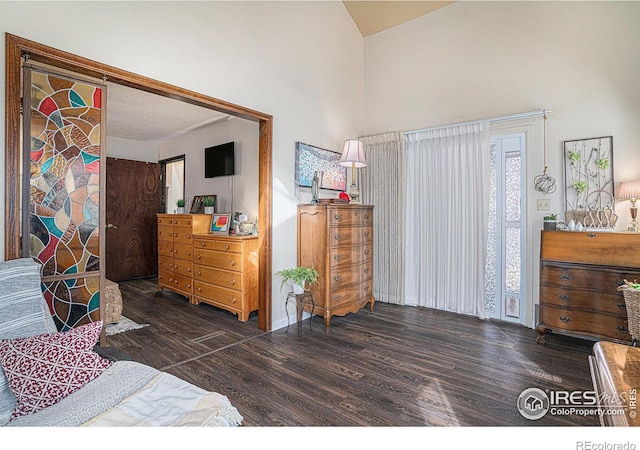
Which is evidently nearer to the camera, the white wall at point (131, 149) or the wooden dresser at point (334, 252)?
the wooden dresser at point (334, 252)

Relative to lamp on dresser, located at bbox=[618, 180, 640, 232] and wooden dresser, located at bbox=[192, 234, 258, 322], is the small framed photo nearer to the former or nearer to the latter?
wooden dresser, located at bbox=[192, 234, 258, 322]

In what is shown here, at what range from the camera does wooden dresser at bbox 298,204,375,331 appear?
3.32 meters

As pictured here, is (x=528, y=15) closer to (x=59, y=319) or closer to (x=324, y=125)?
(x=324, y=125)

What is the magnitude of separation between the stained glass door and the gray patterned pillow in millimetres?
491

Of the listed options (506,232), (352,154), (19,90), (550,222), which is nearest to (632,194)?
(550,222)

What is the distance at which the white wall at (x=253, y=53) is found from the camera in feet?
6.68

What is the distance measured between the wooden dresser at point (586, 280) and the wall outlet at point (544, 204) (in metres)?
0.48

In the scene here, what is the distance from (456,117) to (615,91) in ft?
4.69

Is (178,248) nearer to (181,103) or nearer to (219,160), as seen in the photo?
(219,160)

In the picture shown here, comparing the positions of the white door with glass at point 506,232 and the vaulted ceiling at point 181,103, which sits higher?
Result: the vaulted ceiling at point 181,103

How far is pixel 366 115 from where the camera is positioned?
469 cm

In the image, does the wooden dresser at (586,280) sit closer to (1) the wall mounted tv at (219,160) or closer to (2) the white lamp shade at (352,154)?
(2) the white lamp shade at (352,154)

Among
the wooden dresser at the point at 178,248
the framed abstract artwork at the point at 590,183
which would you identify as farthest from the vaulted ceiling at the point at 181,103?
the framed abstract artwork at the point at 590,183
